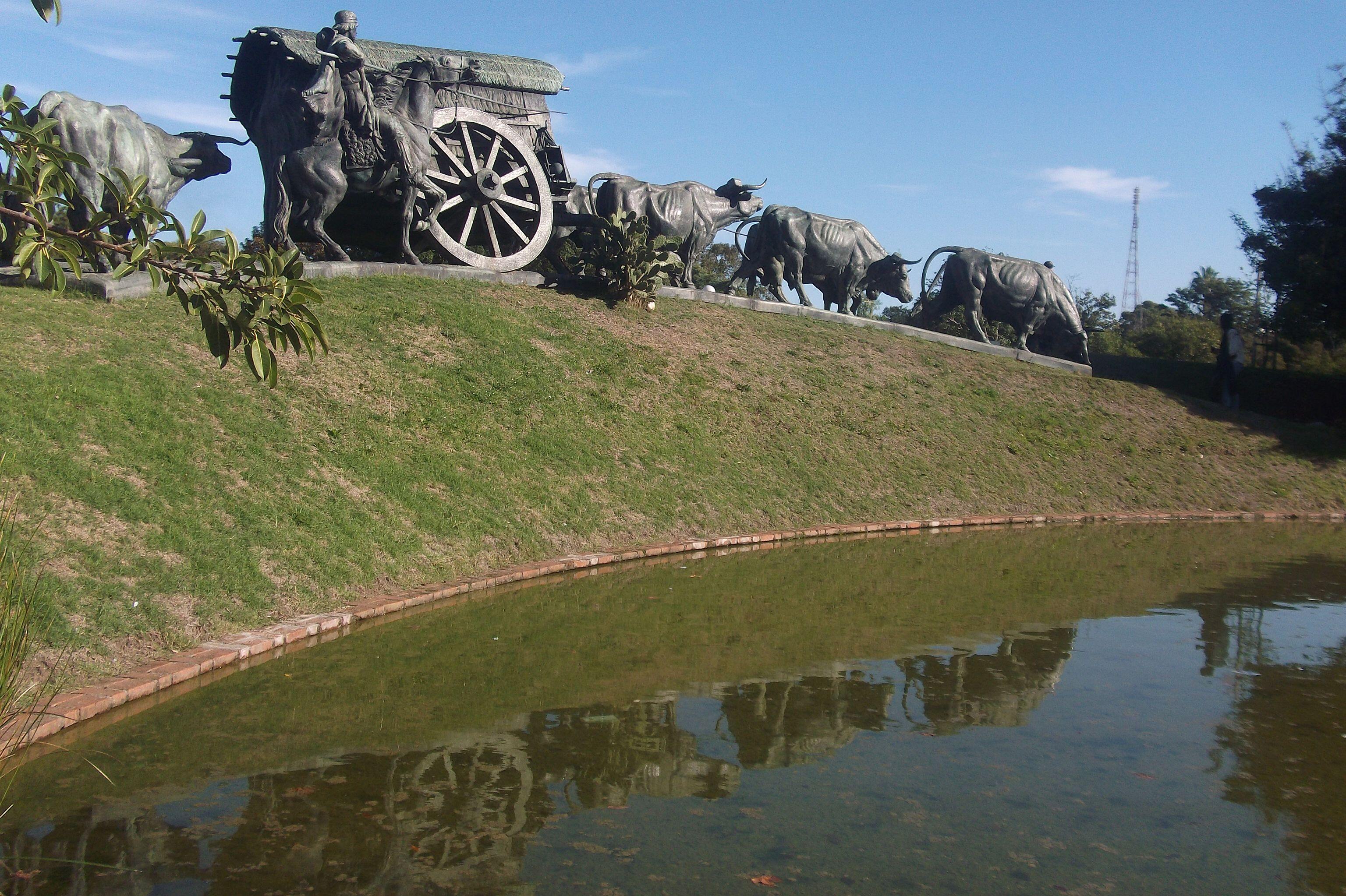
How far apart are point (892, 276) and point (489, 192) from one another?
9697 millimetres

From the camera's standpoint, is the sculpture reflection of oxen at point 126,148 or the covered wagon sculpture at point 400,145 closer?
the sculpture reflection of oxen at point 126,148

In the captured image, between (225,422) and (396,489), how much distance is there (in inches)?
64.3

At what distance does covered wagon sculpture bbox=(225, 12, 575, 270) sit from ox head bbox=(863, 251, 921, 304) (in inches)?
294

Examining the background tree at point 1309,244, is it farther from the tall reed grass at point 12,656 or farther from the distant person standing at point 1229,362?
the tall reed grass at point 12,656

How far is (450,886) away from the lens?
386 centimetres

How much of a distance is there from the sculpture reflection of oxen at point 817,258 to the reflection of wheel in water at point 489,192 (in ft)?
17.1

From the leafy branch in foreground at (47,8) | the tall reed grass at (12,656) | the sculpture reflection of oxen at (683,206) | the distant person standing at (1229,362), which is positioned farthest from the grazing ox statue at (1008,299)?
the leafy branch in foreground at (47,8)

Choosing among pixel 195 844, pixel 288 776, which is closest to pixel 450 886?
pixel 195 844

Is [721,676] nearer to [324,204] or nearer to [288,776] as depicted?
[288,776]

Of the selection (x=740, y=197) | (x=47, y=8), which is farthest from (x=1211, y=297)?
(x=47, y=8)

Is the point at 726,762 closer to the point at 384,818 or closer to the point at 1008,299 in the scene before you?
the point at 384,818

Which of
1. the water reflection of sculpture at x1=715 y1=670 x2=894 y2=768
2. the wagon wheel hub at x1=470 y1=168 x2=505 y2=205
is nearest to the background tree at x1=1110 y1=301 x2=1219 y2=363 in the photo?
the wagon wheel hub at x1=470 y1=168 x2=505 y2=205

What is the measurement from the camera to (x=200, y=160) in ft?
50.1

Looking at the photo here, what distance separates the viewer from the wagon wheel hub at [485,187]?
1828cm
